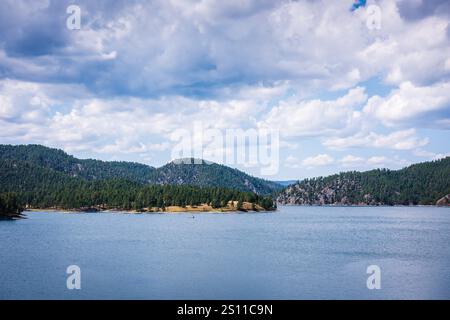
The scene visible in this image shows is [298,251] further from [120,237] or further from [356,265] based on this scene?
[120,237]

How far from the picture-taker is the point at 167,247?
10581 cm

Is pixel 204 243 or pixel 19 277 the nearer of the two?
pixel 19 277

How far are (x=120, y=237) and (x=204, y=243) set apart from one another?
2683cm

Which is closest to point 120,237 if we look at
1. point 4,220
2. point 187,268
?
point 187,268

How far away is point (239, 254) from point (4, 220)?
137m

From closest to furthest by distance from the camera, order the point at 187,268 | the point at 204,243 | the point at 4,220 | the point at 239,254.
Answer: the point at 187,268, the point at 239,254, the point at 204,243, the point at 4,220
